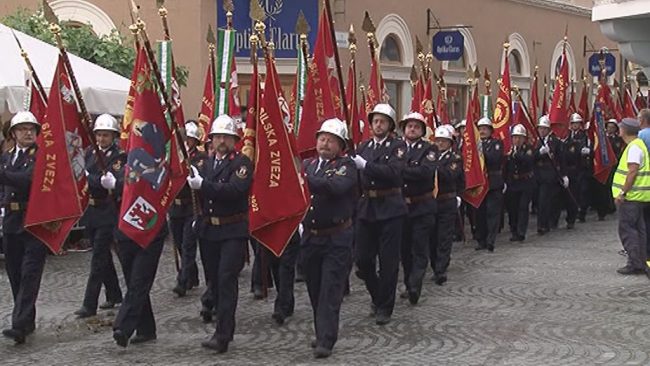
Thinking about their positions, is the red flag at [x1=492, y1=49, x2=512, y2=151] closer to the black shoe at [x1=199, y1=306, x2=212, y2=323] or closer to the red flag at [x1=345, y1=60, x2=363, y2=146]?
the red flag at [x1=345, y1=60, x2=363, y2=146]

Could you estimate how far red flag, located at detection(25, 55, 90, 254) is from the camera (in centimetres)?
927

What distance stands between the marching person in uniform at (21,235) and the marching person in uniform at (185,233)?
2074 mm

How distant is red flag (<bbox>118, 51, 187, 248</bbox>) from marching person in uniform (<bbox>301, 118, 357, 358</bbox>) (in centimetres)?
112

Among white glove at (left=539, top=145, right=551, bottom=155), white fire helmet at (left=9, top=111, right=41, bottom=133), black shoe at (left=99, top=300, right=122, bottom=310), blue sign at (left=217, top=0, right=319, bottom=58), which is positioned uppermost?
blue sign at (left=217, top=0, right=319, bottom=58)

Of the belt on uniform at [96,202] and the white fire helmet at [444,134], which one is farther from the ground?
the white fire helmet at [444,134]

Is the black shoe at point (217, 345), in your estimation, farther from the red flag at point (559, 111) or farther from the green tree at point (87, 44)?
the red flag at point (559, 111)

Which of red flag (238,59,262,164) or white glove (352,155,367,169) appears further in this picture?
white glove (352,155,367,169)

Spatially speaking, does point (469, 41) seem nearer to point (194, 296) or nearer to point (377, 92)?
point (377, 92)

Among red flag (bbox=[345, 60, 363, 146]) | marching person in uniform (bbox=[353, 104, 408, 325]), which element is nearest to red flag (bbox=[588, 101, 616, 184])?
red flag (bbox=[345, 60, 363, 146])

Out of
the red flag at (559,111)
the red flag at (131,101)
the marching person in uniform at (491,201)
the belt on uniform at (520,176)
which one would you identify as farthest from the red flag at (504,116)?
the red flag at (131,101)

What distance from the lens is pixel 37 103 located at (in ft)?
35.2

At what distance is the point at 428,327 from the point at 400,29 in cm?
1637

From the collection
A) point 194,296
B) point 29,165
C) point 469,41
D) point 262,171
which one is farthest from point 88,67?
point 469,41

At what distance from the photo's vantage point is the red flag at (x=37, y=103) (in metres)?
10.6
